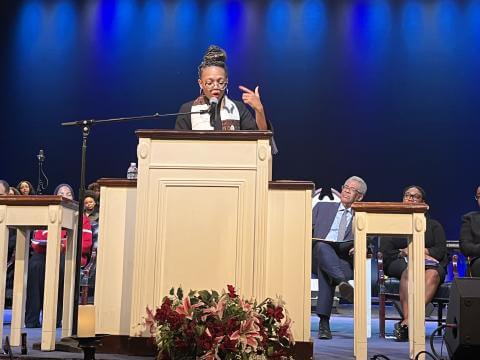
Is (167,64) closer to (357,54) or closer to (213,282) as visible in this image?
(357,54)

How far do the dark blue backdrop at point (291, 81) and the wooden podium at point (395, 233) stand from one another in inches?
129

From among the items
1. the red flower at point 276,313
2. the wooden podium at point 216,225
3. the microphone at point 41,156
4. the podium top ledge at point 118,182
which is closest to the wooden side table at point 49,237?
the podium top ledge at point 118,182

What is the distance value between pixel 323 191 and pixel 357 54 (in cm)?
127

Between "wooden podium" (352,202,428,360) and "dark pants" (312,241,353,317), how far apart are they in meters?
1.03

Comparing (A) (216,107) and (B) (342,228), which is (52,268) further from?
(B) (342,228)

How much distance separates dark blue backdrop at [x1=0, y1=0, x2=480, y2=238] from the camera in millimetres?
6277

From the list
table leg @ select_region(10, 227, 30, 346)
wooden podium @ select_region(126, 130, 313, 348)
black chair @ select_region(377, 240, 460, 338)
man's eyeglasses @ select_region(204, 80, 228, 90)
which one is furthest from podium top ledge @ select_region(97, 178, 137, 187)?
black chair @ select_region(377, 240, 460, 338)

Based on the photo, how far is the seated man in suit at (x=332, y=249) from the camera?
13.2ft

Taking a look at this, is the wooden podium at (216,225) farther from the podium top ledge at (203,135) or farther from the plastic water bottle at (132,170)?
the plastic water bottle at (132,170)

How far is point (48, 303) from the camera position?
10.3 ft

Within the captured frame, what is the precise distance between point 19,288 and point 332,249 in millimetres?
1821

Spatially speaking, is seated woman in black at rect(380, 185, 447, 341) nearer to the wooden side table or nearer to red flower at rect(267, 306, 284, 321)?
red flower at rect(267, 306, 284, 321)

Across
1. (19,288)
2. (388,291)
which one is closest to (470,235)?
(388,291)

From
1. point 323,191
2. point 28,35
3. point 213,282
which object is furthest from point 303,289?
point 28,35
